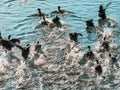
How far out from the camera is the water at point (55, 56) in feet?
88.2

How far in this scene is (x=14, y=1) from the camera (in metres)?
44.3

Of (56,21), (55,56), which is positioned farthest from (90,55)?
(56,21)

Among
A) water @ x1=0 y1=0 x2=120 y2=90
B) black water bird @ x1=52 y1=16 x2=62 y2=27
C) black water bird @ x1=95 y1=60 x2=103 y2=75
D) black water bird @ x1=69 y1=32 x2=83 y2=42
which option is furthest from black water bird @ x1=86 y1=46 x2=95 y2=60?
black water bird @ x1=52 y1=16 x2=62 y2=27

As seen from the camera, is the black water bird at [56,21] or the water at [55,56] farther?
the black water bird at [56,21]

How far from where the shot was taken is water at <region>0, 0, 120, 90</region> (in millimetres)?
26875

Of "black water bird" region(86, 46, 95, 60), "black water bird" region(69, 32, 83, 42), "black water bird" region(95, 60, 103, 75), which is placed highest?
"black water bird" region(69, 32, 83, 42)

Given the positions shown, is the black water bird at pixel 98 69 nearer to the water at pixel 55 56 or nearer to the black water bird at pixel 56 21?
the water at pixel 55 56

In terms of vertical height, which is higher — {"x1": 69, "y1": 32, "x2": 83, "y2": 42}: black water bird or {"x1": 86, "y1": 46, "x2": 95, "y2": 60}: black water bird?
{"x1": 69, "y1": 32, "x2": 83, "y2": 42}: black water bird

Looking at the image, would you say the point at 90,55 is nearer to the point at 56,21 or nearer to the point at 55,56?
the point at 55,56

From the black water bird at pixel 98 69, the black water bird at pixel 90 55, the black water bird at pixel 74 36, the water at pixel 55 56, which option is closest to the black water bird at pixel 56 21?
the water at pixel 55 56

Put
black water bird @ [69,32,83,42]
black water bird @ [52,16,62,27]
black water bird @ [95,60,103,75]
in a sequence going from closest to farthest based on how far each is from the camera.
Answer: black water bird @ [95,60,103,75]
black water bird @ [69,32,83,42]
black water bird @ [52,16,62,27]

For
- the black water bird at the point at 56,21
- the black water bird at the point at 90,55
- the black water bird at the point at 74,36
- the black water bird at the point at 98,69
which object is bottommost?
the black water bird at the point at 98,69

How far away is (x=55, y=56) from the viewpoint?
99.6ft

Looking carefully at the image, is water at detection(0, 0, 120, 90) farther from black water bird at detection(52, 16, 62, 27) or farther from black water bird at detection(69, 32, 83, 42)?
black water bird at detection(52, 16, 62, 27)
